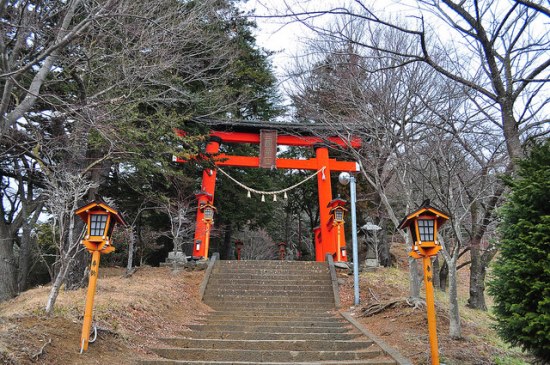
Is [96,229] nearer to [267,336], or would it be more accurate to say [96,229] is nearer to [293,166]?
[267,336]

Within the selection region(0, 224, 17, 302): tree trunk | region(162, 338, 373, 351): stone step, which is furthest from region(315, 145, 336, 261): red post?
region(0, 224, 17, 302): tree trunk

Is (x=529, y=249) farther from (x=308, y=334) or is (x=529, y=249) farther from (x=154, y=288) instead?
(x=154, y=288)

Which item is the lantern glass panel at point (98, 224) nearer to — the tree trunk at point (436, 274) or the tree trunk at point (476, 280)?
the tree trunk at point (476, 280)

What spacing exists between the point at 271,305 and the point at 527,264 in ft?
21.9

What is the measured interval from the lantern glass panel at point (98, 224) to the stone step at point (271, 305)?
200 inches

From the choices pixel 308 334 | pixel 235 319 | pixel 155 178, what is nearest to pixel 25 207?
pixel 155 178

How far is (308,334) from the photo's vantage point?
7.13 m

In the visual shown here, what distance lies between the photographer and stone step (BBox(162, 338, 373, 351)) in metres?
6.24

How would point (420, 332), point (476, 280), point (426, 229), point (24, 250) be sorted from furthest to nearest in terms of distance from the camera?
1. point (24, 250)
2. point (476, 280)
3. point (420, 332)
4. point (426, 229)

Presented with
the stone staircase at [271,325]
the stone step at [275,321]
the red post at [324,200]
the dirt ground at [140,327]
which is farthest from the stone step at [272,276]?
the stone step at [275,321]

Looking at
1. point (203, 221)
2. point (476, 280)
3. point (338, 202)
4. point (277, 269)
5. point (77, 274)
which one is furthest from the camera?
point (203, 221)

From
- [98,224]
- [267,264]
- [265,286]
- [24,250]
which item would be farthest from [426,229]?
[24,250]

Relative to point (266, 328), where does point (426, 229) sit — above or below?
above

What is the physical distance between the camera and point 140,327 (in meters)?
6.65
